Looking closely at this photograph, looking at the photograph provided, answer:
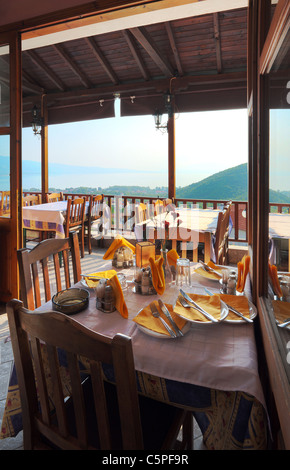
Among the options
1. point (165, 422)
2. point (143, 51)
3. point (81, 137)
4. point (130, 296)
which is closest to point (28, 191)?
point (143, 51)

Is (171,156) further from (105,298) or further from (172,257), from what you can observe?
(105,298)

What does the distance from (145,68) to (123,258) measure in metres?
4.86

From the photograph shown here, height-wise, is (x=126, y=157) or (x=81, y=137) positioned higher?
(x=81, y=137)

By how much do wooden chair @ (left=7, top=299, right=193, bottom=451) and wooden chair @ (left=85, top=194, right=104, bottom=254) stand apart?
384cm

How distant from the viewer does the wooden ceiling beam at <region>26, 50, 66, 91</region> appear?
550 centimetres

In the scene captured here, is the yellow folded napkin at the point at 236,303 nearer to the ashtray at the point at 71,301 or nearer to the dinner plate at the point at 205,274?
the dinner plate at the point at 205,274

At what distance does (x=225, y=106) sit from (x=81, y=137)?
12.5 meters

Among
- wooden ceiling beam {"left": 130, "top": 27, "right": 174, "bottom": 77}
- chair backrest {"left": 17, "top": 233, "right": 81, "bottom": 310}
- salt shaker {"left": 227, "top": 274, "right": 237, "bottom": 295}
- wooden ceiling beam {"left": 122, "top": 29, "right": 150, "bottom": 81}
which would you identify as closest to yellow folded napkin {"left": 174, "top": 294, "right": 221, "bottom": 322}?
salt shaker {"left": 227, "top": 274, "right": 237, "bottom": 295}

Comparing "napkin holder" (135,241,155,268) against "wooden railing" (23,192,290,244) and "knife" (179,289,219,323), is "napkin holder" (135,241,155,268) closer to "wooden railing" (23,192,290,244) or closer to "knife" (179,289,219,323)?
"knife" (179,289,219,323)

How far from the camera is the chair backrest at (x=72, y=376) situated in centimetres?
62

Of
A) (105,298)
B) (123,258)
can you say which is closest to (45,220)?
(123,258)

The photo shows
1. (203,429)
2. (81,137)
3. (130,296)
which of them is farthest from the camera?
(81,137)

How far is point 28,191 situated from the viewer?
703cm
